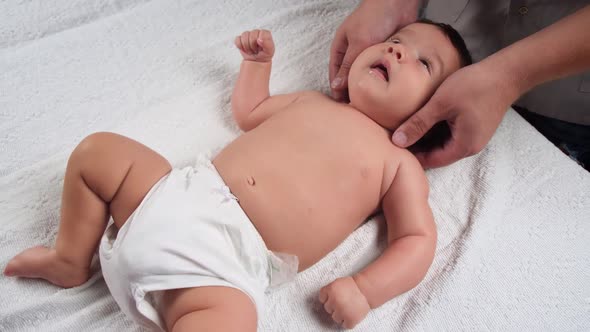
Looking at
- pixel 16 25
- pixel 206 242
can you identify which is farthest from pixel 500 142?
pixel 16 25

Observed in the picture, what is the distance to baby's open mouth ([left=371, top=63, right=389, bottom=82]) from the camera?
103 centimetres

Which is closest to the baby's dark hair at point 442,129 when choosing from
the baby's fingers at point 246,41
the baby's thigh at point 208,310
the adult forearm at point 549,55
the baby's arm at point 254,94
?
the adult forearm at point 549,55

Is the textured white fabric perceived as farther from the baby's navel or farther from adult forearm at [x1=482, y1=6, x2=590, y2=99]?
adult forearm at [x1=482, y1=6, x2=590, y2=99]

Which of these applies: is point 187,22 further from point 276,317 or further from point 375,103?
point 276,317

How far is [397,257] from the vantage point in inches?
35.8

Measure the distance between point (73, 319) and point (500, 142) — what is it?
1.00m

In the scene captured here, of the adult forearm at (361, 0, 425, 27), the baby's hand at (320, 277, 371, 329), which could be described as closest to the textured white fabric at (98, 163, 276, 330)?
the baby's hand at (320, 277, 371, 329)

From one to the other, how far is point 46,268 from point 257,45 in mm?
637

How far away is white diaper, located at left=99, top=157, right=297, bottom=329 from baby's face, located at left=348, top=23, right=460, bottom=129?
0.37 metres

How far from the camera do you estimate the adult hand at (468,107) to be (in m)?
0.96

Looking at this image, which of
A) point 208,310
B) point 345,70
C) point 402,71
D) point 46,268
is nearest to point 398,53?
point 402,71

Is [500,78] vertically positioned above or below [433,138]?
above

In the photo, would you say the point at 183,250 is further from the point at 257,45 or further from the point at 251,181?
the point at 257,45

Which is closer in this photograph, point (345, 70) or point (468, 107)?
point (468, 107)
